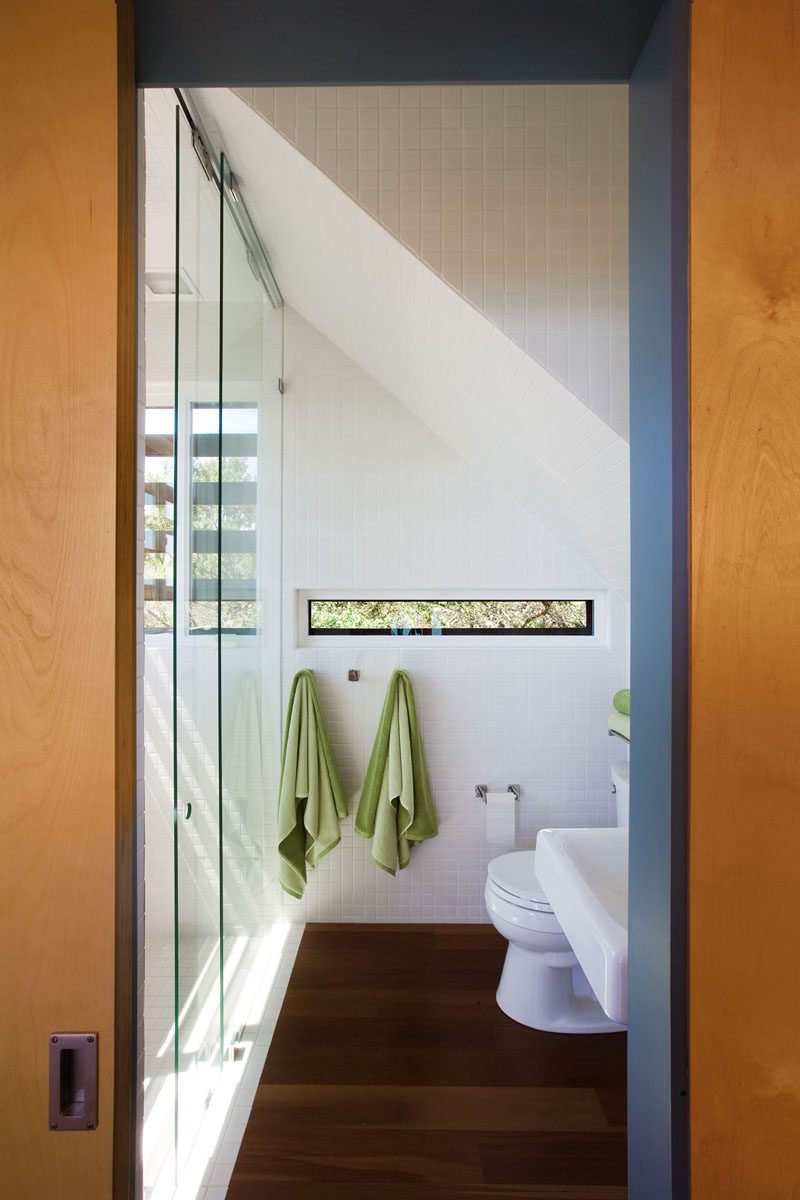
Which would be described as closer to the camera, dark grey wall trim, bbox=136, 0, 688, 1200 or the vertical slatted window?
dark grey wall trim, bbox=136, 0, 688, 1200

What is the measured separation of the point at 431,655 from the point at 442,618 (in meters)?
0.15

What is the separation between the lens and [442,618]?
2.34 meters

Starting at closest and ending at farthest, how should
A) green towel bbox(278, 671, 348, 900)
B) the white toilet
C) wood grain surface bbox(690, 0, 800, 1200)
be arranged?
1. wood grain surface bbox(690, 0, 800, 1200)
2. the white toilet
3. green towel bbox(278, 671, 348, 900)

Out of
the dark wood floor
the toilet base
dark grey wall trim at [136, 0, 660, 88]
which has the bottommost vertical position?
the dark wood floor

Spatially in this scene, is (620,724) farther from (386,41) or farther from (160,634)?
(386,41)

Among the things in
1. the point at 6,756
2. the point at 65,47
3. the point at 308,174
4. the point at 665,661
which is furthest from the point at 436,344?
the point at 6,756

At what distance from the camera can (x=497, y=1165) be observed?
1.40 m

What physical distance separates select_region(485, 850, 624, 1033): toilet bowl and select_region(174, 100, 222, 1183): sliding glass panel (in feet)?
2.78

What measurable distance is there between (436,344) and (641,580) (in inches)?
44.1

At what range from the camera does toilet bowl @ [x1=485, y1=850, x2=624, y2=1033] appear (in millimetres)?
1761

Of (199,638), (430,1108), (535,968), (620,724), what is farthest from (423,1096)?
(199,638)

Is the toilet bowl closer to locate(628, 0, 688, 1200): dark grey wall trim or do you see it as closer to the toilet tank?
the toilet tank

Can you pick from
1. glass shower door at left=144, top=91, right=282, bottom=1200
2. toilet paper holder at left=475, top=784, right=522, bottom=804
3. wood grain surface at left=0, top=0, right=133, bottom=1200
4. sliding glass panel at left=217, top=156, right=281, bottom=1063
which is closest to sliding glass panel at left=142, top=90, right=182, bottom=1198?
glass shower door at left=144, top=91, right=282, bottom=1200

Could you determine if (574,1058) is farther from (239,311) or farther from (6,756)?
(239,311)
